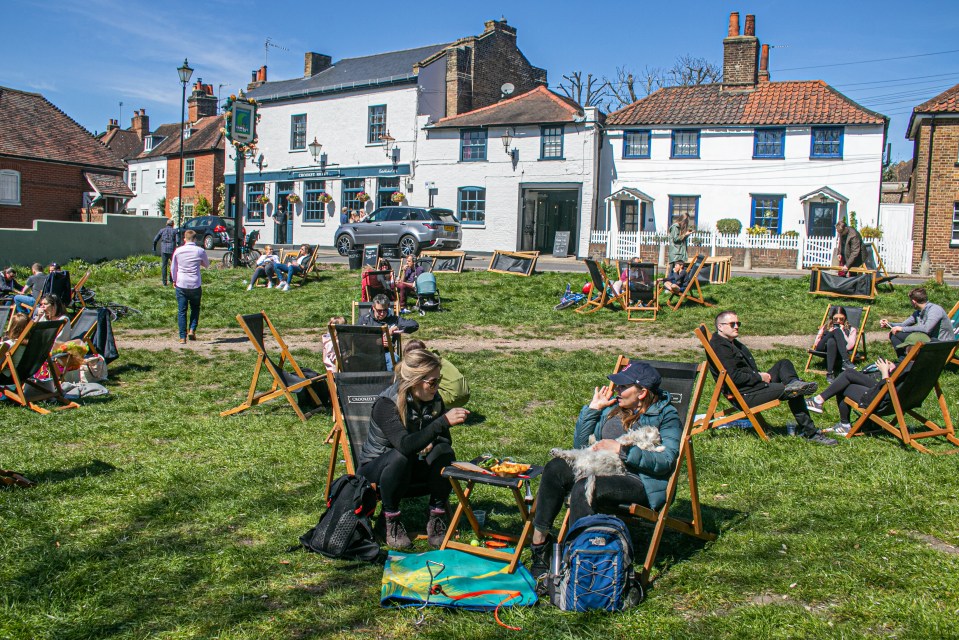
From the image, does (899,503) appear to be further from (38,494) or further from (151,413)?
(151,413)

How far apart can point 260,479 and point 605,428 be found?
8.68 feet

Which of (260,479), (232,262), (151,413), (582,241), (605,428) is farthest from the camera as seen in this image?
(582,241)

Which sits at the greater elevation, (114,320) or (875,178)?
(875,178)

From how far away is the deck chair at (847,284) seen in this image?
16.0 meters

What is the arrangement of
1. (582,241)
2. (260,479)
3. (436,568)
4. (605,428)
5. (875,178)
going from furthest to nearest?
(582,241) < (875,178) < (260,479) < (605,428) < (436,568)

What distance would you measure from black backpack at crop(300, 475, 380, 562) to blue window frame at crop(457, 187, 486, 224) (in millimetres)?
28528

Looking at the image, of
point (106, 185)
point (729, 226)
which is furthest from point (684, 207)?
point (106, 185)

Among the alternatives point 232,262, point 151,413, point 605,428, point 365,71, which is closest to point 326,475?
point 605,428

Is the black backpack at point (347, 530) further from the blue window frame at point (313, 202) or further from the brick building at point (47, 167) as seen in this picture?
the blue window frame at point (313, 202)

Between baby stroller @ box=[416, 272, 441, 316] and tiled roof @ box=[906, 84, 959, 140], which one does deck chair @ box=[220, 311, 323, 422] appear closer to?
baby stroller @ box=[416, 272, 441, 316]

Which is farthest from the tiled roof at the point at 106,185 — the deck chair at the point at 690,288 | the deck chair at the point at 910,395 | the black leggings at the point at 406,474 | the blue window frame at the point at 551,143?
the deck chair at the point at 910,395

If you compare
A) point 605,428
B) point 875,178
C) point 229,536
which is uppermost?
point 875,178

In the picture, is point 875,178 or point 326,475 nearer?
point 326,475

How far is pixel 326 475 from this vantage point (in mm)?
6203
